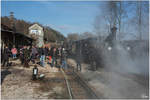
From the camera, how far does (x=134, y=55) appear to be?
37.7 feet

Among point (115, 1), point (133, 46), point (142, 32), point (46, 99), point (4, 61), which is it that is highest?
point (115, 1)

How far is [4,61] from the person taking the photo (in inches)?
439

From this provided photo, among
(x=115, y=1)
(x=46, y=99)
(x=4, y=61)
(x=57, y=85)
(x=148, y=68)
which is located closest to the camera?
(x=46, y=99)

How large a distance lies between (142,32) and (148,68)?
173 inches

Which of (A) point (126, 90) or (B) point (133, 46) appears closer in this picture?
(A) point (126, 90)

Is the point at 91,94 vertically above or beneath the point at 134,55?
beneath

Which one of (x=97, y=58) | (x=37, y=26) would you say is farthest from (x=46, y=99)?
(x=37, y=26)

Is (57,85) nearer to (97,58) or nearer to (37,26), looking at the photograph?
(97,58)

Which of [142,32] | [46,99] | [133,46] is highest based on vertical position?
[142,32]

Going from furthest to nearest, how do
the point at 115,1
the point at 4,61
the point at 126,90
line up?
the point at 115,1 < the point at 4,61 < the point at 126,90

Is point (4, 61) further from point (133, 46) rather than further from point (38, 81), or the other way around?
point (133, 46)

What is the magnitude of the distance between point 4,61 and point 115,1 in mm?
12237

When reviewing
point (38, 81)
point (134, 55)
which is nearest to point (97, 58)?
point (134, 55)

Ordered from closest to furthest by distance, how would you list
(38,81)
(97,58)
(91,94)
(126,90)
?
(91,94) → (126,90) → (38,81) → (97,58)
